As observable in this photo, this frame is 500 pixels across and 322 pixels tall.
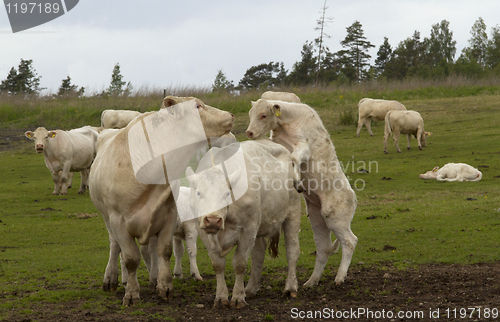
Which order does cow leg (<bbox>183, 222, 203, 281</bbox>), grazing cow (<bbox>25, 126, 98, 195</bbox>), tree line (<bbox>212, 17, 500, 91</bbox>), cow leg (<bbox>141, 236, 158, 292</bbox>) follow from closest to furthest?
cow leg (<bbox>141, 236, 158, 292</bbox>)
cow leg (<bbox>183, 222, 203, 281</bbox>)
grazing cow (<bbox>25, 126, 98, 195</bbox>)
tree line (<bbox>212, 17, 500, 91</bbox>)

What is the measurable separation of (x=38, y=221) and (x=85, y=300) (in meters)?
7.20

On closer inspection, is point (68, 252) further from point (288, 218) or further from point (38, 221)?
point (288, 218)

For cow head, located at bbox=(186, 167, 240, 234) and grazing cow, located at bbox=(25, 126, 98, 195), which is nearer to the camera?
cow head, located at bbox=(186, 167, 240, 234)

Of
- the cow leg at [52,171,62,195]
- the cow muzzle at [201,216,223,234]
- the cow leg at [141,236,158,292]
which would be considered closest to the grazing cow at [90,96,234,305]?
the cow muzzle at [201,216,223,234]

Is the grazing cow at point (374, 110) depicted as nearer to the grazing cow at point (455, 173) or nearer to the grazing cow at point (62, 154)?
the grazing cow at point (455, 173)

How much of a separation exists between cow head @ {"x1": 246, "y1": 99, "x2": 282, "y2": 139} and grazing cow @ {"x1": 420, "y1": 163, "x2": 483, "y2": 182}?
422 inches

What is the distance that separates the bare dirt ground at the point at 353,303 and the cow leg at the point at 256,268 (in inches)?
5.0

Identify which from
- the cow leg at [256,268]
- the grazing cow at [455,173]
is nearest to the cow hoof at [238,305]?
the cow leg at [256,268]

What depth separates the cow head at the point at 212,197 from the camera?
565cm

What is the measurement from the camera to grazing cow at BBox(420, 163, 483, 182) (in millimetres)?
16359

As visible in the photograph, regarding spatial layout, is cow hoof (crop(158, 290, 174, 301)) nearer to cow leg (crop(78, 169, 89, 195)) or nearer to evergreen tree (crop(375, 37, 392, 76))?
cow leg (crop(78, 169, 89, 195))

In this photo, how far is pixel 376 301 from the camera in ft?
21.0

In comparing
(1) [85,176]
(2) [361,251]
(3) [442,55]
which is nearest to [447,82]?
(1) [85,176]

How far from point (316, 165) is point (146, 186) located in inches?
106
